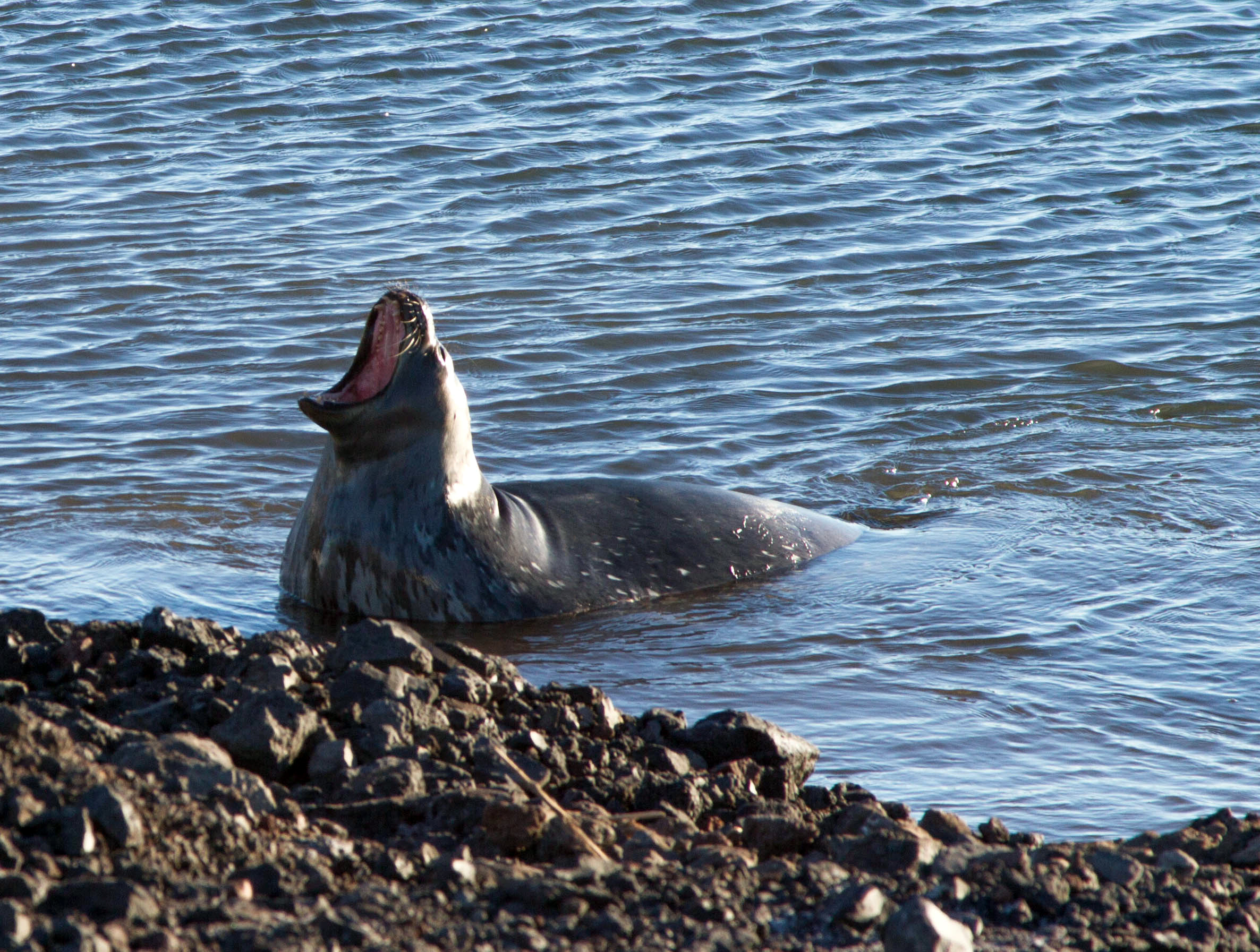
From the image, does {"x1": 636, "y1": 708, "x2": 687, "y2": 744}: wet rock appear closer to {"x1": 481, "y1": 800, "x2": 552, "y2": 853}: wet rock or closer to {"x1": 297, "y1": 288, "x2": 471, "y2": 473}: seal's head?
{"x1": 481, "y1": 800, "x2": 552, "y2": 853}: wet rock

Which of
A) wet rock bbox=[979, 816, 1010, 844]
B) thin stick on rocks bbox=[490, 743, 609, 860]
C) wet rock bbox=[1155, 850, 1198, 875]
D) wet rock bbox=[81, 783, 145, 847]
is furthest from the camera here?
wet rock bbox=[979, 816, 1010, 844]

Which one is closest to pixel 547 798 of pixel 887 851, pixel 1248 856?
pixel 887 851

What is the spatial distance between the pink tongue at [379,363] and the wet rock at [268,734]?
2.49 meters

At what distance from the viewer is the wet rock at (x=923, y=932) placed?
3078mm

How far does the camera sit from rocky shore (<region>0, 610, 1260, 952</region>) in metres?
3.05

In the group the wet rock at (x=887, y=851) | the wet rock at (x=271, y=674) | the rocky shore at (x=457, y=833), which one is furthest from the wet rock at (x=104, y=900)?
the wet rock at (x=887, y=851)

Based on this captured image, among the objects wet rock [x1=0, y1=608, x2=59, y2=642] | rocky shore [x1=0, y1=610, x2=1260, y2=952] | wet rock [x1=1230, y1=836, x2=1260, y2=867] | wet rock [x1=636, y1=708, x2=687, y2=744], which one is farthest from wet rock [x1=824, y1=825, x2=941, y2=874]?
wet rock [x1=0, y1=608, x2=59, y2=642]

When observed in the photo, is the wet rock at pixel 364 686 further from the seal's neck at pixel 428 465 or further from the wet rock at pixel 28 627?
the seal's neck at pixel 428 465

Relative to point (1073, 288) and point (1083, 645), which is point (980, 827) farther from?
point (1073, 288)

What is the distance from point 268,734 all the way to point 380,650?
0.78 meters

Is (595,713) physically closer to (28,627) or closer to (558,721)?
(558,721)

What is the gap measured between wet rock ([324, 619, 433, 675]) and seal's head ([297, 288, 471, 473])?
5.68ft

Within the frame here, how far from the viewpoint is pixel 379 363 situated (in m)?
6.38

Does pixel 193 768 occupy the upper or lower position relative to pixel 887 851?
upper
